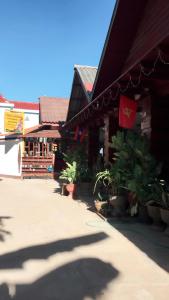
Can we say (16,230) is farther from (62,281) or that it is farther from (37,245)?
(62,281)

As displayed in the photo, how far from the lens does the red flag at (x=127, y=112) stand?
8969mm

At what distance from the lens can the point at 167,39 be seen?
5797 millimetres

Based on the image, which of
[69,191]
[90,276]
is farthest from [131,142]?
[69,191]

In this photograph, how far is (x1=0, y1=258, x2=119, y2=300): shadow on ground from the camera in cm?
407

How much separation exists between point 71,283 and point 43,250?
4.79ft

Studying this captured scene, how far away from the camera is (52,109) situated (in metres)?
26.3

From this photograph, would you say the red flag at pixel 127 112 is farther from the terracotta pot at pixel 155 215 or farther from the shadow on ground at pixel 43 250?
the shadow on ground at pixel 43 250

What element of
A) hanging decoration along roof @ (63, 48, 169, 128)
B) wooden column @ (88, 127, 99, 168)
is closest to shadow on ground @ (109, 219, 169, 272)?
hanging decoration along roof @ (63, 48, 169, 128)

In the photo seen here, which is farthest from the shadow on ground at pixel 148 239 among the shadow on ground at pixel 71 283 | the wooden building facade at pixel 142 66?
the wooden building facade at pixel 142 66

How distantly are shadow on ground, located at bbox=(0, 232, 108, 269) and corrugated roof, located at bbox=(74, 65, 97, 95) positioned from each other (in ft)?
27.3

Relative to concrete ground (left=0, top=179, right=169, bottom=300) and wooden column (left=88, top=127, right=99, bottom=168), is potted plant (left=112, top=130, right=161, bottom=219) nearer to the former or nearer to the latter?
concrete ground (left=0, top=179, right=169, bottom=300)

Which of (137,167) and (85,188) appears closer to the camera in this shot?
(137,167)

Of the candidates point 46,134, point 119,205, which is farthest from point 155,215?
point 46,134

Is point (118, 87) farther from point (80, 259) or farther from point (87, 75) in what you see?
point (87, 75)
